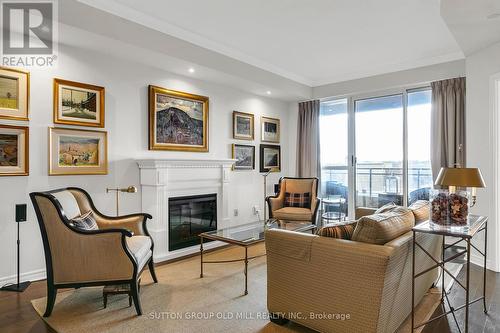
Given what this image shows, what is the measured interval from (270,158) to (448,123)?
9.63ft

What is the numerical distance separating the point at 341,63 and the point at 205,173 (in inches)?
109

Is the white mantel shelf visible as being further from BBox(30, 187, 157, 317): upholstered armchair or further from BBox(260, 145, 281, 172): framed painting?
BBox(30, 187, 157, 317): upholstered armchair

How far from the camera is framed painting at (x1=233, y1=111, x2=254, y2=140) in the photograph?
17.4 ft

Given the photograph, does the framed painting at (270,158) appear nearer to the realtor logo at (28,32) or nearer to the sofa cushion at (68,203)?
the sofa cushion at (68,203)

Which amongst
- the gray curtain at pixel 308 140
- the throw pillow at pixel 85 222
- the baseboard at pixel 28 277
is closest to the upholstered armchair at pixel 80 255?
the throw pillow at pixel 85 222

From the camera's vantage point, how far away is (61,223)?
2549mm

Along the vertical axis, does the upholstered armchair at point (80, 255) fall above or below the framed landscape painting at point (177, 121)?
below

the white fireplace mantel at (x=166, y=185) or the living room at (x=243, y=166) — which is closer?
the living room at (x=243, y=166)

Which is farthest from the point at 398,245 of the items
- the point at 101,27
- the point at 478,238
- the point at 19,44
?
the point at 19,44

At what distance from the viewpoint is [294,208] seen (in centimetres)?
503

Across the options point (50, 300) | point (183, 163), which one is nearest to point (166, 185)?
point (183, 163)

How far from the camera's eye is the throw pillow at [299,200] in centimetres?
509

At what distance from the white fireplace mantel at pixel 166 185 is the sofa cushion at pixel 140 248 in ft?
2.75

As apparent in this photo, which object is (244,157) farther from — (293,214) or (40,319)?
(40,319)
